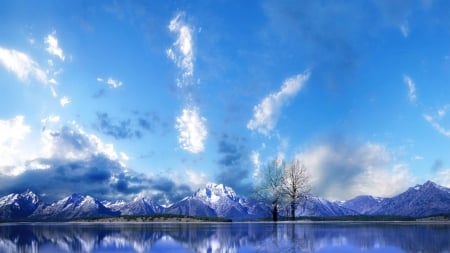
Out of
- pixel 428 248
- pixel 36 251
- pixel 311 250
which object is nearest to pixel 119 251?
pixel 36 251

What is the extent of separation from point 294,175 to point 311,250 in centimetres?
7074

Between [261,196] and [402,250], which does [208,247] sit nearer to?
[402,250]

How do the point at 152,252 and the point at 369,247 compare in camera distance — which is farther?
the point at 369,247

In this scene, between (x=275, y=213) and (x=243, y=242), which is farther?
(x=275, y=213)

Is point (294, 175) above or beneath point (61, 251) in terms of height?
above

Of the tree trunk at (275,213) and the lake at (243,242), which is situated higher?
the lake at (243,242)

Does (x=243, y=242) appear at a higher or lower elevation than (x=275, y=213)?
higher

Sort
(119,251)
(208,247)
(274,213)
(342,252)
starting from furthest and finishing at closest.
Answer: (274,213) → (208,247) → (119,251) → (342,252)

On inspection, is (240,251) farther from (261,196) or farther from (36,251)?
(261,196)

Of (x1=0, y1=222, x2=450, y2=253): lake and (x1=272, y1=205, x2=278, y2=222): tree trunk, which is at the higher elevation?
(x1=0, y1=222, x2=450, y2=253): lake

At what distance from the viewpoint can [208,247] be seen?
2278 centimetres

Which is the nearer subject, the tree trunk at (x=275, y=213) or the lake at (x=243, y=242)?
the lake at (x=243, y=242)

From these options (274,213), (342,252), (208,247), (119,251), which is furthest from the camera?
(274,213)

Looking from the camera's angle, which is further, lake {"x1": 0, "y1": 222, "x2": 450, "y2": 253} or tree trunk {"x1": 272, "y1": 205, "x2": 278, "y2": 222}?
tree trunk {"x1": 272, "y1": 205, "x2": 278, "y2": 222}
